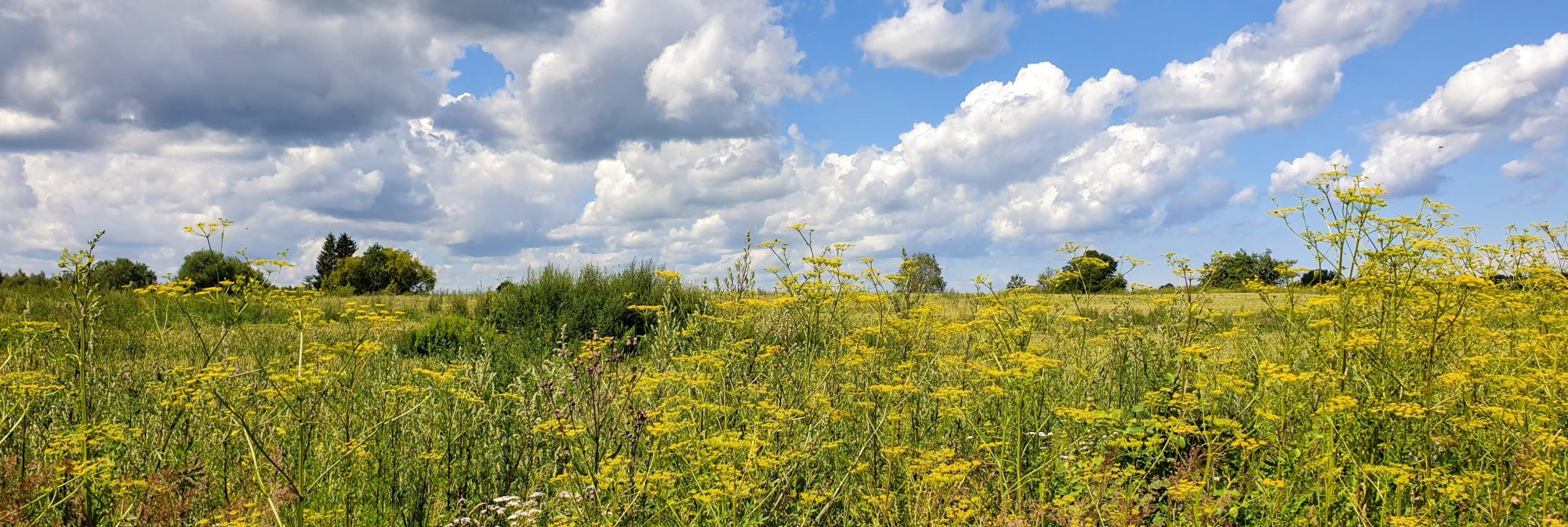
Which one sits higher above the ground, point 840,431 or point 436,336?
point 436,336

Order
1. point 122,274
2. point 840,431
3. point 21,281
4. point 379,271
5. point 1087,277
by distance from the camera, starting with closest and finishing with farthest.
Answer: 1. point 840,431
2. point 1087,277
3. point 21,281
4. point 122,274
5. point 379,271

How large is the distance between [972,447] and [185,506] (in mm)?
3851

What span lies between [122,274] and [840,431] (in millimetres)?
36405

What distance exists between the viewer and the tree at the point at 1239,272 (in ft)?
16.9

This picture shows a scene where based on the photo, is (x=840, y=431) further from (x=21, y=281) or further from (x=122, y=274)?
(x=122, y=274)

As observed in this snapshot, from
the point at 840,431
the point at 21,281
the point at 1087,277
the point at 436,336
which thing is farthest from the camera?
the point at 21,281

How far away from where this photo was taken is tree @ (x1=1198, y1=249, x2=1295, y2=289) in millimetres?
5152

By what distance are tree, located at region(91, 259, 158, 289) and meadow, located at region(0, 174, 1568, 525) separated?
16 centimetres

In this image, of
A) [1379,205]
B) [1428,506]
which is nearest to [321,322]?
[1428,506]

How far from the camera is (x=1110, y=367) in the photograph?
643cm

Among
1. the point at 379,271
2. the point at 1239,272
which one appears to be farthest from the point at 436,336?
the point at 379,271

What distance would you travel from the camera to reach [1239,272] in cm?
582

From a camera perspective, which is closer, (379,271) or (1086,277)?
(1086,277)

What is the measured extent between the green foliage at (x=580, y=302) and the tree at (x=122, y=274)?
441cm
